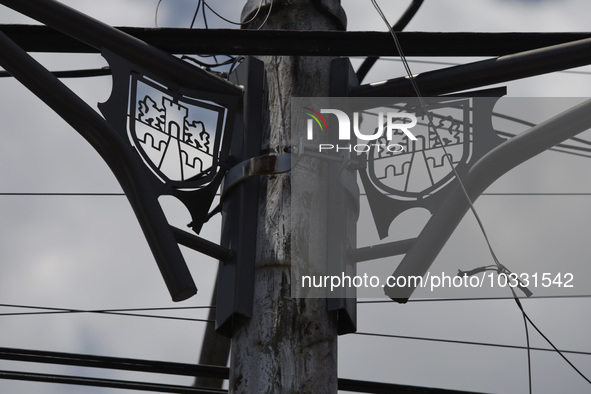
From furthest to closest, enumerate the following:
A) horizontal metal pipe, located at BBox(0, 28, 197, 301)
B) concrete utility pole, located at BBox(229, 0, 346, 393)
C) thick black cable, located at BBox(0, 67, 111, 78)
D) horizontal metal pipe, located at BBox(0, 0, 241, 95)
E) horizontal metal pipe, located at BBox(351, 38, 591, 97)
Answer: thick black cable, located at BBox(0, 67, 111, 78) < horizontal metal pipe, located at BBox(351, 38, 591, 97) < horizontal metal pipe, located at BBox(0, 0, 241, 95) < horizontal metal pipe, located at BBox(0, 28, 197, 301) < concrete utility pole, located at BBox(229, 0, 346, 393)

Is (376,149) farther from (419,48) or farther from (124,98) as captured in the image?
(124,98)

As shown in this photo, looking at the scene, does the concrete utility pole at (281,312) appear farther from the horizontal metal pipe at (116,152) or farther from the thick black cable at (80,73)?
the thick black cable at (80,73)

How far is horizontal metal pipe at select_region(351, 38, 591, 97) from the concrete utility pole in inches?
13.6

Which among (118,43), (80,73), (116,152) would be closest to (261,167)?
(116,152)

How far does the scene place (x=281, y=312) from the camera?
3.28 metres

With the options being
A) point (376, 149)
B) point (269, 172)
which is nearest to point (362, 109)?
point (376, 149)

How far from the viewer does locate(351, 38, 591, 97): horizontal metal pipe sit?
12.3ft

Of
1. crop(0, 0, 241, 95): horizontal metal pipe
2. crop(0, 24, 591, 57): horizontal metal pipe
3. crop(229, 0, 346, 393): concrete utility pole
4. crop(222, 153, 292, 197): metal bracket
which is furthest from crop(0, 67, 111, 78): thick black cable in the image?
crop(222, 153, 292, 197): metal bracket

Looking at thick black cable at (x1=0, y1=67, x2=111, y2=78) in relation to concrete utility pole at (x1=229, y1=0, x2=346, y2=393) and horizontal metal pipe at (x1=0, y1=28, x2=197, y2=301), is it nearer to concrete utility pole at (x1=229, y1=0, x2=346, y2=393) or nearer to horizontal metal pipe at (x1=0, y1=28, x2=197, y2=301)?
concrete utility pole at (x1=229, y1=0, x2=346, y2=393)

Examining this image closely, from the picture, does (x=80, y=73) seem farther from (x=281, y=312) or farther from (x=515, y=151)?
(x=515, y=151)

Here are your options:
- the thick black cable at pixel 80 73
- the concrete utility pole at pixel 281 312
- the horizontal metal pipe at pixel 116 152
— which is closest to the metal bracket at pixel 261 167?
the concrete utility pole at pixel 281 312

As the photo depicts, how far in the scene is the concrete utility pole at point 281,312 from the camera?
10.4 feet

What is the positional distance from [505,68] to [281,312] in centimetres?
135

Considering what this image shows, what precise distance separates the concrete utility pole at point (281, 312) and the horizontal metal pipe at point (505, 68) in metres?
0.34
